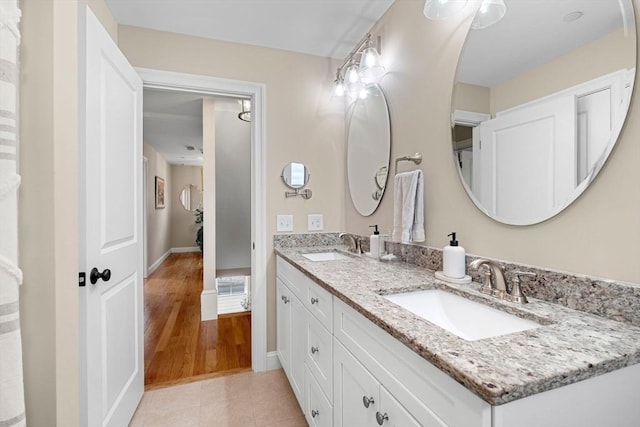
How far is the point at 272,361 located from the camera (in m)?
2.11

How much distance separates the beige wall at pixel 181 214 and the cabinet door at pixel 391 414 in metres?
7.55

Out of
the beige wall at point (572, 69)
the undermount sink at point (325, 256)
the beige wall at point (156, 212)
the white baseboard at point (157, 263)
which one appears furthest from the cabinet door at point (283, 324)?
the white baseboard at point (157, 263)

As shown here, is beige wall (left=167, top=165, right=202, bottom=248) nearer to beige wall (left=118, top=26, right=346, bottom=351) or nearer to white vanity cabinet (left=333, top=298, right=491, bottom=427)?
beige wall (left=118, top=26, right=346, bottom=351)

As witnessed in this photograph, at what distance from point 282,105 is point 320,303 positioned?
151 centimetres

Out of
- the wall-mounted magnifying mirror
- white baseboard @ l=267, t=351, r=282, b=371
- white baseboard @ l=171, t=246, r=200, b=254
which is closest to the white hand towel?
the wall-mounted magnifying mirror

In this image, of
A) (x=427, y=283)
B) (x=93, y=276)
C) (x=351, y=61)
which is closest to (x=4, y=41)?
(x=93, y=276)

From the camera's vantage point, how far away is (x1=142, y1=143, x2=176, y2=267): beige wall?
504 cm

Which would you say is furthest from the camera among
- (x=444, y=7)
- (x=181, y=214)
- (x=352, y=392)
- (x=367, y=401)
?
(x=181, y=214)

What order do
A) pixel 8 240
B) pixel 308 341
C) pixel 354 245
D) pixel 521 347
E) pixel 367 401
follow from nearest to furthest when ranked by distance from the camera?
1. pixel 521 347
2. pixel 8 240
3. pixel 367 401
4. pixel 308 341
5. pixel 354 245

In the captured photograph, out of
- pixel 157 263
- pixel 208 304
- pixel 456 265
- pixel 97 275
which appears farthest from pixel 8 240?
pixel 157 263

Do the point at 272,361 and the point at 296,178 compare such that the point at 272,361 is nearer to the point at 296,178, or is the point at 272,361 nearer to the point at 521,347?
the point at 296,178

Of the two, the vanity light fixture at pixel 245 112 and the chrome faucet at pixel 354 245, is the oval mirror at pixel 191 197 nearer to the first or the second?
the vanity light fixture at pixel 245 112

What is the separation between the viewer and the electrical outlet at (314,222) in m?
2.20

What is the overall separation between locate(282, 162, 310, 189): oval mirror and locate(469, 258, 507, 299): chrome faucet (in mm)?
1417
